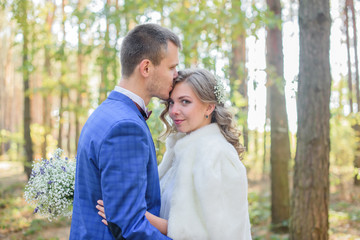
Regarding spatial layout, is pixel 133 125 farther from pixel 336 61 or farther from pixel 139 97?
pixel 336 61

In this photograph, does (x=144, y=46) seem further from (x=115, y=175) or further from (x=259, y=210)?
(x=259, y=210)

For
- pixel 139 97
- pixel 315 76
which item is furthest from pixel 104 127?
pixel 315 76

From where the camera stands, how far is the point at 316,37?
4352 millimetres

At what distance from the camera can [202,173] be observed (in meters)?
2.20

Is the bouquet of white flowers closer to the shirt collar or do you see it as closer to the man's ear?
the shirt collar

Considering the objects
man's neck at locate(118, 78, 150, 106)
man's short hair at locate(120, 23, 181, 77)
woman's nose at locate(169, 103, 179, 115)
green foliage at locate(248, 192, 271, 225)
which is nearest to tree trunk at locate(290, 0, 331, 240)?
woman's nose at locate(169, 103, 179, 115)

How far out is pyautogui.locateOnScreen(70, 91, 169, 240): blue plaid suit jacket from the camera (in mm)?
1696

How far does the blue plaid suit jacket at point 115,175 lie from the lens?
1.70 meters

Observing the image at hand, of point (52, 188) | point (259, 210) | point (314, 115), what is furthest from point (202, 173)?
point (259, 210)

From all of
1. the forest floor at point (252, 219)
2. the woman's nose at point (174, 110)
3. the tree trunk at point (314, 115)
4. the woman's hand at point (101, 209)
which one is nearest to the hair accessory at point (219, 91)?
the woman's nose at point (174, 110)

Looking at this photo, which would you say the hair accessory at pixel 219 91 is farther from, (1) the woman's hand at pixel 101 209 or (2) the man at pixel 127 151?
(1) the woman's hand at pixel 101 209

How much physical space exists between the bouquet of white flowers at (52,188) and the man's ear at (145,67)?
41.6 inches

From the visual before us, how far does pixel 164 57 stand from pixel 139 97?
31cm

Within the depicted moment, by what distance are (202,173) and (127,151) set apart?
2.18 ft
